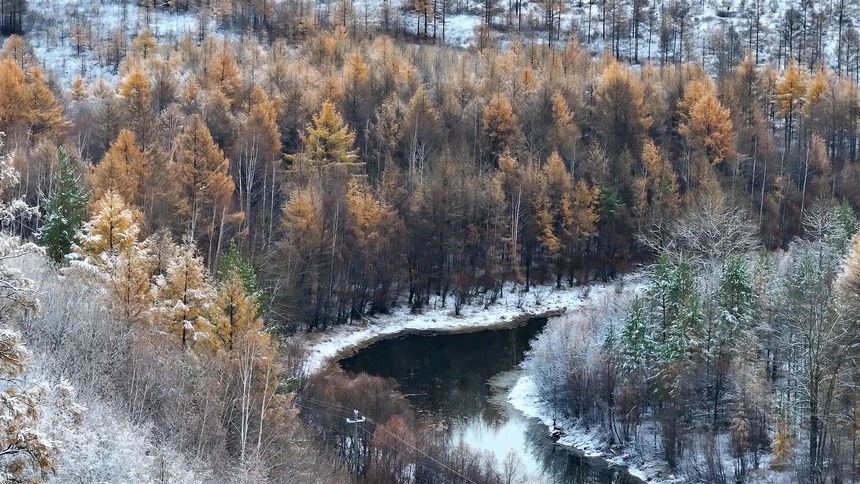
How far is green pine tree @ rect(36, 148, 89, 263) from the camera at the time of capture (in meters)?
34.4

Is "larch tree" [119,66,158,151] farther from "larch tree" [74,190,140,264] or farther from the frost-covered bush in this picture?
the frost-covered bush

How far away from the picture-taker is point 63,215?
3528 cm

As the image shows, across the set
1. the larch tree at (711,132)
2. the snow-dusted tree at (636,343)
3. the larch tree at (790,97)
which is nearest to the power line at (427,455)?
the snow-dusted tree at (636,343)

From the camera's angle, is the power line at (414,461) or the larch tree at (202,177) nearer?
the power line at (414,461)

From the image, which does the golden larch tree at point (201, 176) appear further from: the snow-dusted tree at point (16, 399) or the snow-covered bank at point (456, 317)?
the snow-dusted tree at point (16, 399)

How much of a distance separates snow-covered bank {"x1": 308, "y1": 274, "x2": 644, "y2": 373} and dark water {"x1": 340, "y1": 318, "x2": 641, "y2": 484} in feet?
4.04

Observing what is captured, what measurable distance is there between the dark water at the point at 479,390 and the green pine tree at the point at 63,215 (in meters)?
15.0

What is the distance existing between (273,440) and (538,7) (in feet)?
307

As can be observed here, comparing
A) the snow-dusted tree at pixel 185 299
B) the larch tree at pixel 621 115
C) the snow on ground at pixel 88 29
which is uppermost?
the snow on ground at pixel 88 29

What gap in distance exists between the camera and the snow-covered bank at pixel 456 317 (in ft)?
158

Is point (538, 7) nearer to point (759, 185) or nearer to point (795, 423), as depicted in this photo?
point (759, 185)

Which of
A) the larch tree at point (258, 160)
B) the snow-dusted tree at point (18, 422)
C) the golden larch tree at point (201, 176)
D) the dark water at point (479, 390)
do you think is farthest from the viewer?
the larch tree at point (258, 160)

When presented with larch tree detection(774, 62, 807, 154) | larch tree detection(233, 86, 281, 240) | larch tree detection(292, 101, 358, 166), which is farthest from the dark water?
larch tree detection(774, 62, 807, 154)

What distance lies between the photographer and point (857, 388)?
28938 mm
